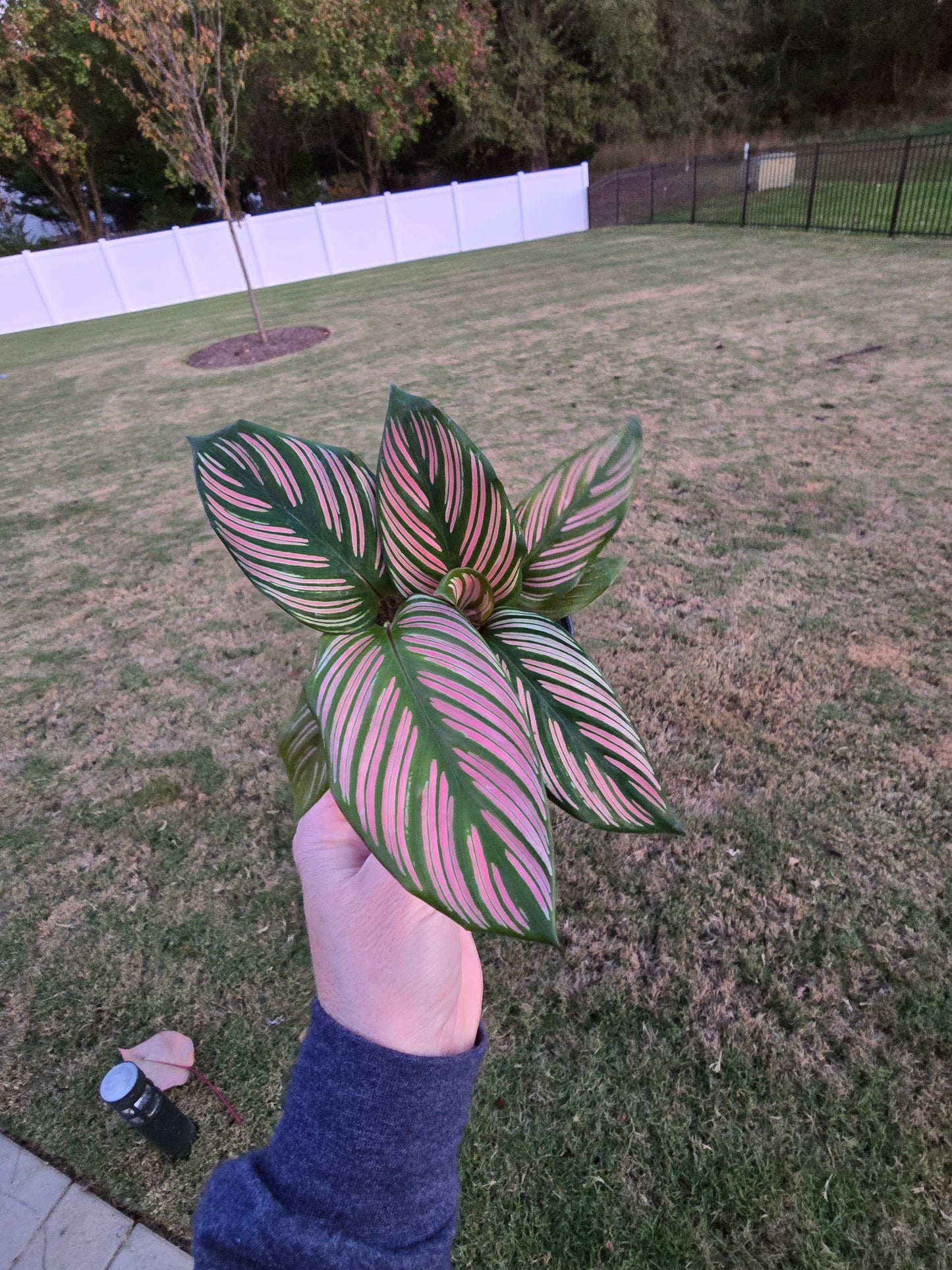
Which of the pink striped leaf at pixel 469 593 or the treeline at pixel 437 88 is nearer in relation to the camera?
the pink striped leaf at pixel 469 593

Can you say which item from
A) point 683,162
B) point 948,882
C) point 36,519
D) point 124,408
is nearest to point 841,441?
point 948,882

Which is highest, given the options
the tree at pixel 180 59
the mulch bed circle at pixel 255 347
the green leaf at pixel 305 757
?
the tree at pixel 180 59

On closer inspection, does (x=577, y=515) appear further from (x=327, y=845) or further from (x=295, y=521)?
(x=327, y=845)

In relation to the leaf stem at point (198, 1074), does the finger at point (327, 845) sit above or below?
above

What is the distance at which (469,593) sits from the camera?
737 mm

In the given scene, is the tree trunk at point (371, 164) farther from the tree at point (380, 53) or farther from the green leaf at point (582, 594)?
the green leaf at point (582, 594)

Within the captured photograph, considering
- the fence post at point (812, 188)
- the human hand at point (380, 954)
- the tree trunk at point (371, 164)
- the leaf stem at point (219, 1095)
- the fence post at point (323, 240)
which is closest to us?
the human hand at point (380, 954)

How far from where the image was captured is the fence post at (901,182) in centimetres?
849

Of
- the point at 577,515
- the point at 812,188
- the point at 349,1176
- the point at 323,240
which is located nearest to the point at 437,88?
the point at 323,240

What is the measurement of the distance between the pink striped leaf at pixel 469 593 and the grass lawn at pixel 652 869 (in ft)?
3.74

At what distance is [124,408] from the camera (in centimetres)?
673

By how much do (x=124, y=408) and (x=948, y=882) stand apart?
23.7 feet

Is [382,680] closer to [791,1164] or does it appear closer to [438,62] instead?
[791,1164]

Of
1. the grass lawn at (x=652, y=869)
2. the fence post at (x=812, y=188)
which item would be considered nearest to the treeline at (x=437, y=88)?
the fence post at (x=812, y=188)
